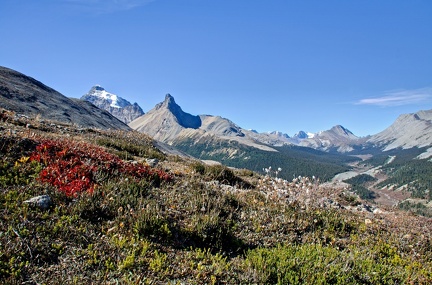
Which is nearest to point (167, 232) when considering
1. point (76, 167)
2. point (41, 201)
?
point (41, 201)

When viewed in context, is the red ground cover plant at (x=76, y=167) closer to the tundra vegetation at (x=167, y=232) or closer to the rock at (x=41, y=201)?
the tundra vegetation at (x=167, y=232)

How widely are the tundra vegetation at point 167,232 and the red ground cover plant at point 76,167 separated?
37 millimetres

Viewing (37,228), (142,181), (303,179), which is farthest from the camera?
(303,179)

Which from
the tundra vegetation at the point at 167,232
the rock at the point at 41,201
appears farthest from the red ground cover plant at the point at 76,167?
the rock at the point at 41,201

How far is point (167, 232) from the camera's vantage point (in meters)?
7.05

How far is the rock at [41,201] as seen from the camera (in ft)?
22.3

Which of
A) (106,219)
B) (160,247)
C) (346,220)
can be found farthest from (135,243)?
(346,220)

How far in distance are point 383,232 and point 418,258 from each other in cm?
150

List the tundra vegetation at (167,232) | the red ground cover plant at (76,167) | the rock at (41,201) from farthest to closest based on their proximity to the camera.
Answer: the red ground cover plant at (76,167) < the rock at (41,201) < the tundra vegetation at (167,232)

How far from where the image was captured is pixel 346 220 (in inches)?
409

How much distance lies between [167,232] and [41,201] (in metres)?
3.04

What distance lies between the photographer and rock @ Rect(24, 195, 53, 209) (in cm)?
680

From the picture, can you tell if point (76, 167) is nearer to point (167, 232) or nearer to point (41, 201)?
point (41, 201)

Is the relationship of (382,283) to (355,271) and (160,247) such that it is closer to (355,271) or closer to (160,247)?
(355,271)
